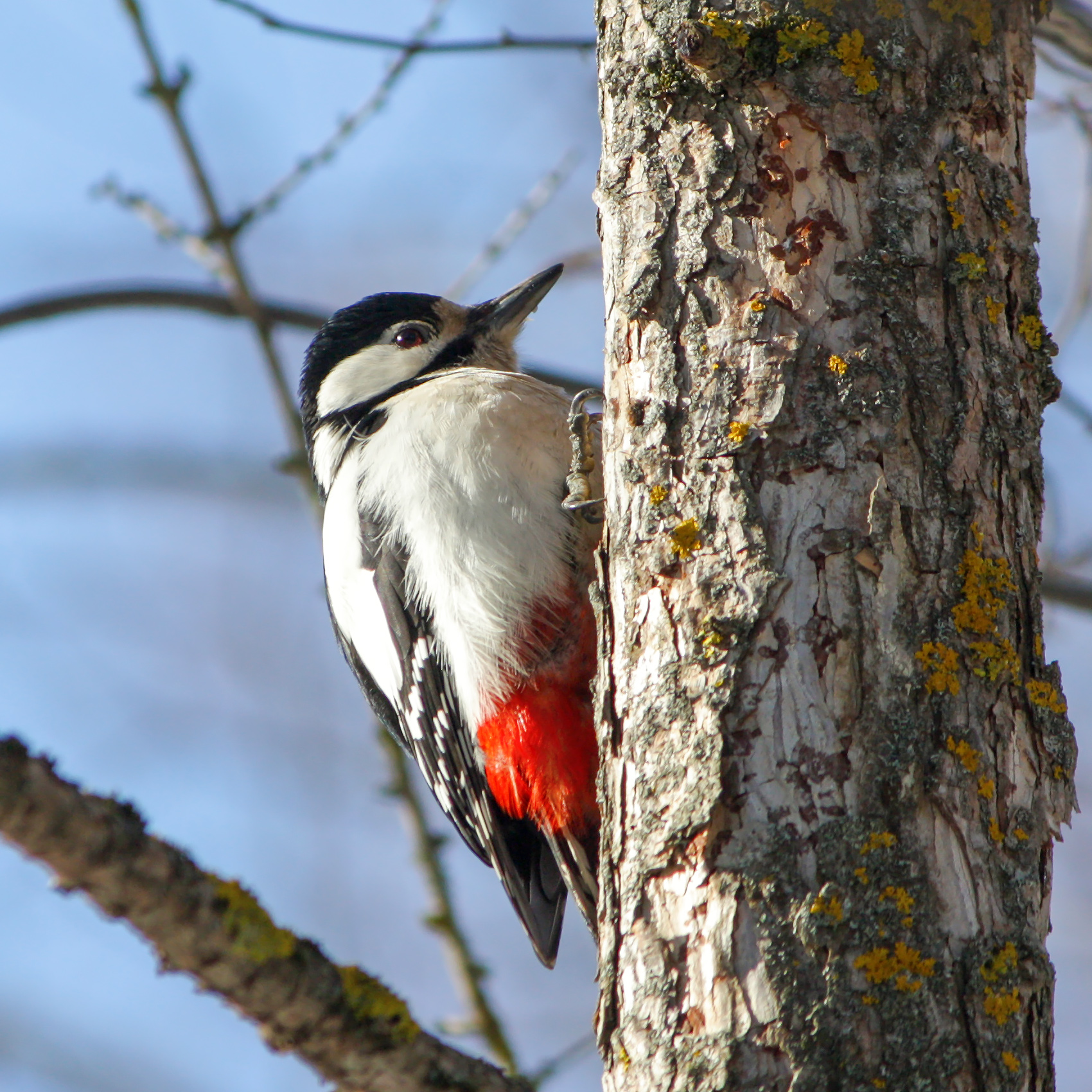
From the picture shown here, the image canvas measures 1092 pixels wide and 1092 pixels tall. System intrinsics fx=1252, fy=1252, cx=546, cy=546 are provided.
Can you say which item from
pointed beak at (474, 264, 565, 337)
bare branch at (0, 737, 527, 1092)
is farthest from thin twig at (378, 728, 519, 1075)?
bare branch at (0, 737, 527, 1092)

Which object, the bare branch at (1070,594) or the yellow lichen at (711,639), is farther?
the bare branch at (1070,594)

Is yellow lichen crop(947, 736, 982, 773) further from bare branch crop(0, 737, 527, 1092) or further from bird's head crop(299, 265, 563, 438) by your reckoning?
bird's head crop(299, 265, 563, 438)

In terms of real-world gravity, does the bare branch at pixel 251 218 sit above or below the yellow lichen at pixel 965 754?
above

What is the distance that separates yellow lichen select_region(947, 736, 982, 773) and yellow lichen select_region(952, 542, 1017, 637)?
0.18m

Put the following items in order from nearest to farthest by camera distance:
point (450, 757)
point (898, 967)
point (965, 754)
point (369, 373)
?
1. point (898, 967)
2. point (965, 754)
3. point (450, 757)
4. point (369, 373)

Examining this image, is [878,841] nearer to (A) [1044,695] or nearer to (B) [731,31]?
(A) [1044,695]

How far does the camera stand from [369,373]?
4094 mm

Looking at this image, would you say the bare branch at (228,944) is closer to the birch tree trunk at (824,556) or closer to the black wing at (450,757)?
the birch tree trunk at (824,556)

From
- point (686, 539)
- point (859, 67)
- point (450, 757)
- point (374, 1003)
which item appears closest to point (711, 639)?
point (686, 539)

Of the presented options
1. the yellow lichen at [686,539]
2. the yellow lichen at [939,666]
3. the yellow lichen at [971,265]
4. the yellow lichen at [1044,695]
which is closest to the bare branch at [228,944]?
the yellow lichen at [686,539]

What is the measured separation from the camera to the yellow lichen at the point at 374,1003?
79.4 inches

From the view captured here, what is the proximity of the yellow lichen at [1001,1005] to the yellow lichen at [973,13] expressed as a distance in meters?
1.66

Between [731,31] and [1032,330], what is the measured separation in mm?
773

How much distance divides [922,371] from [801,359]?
21cm
